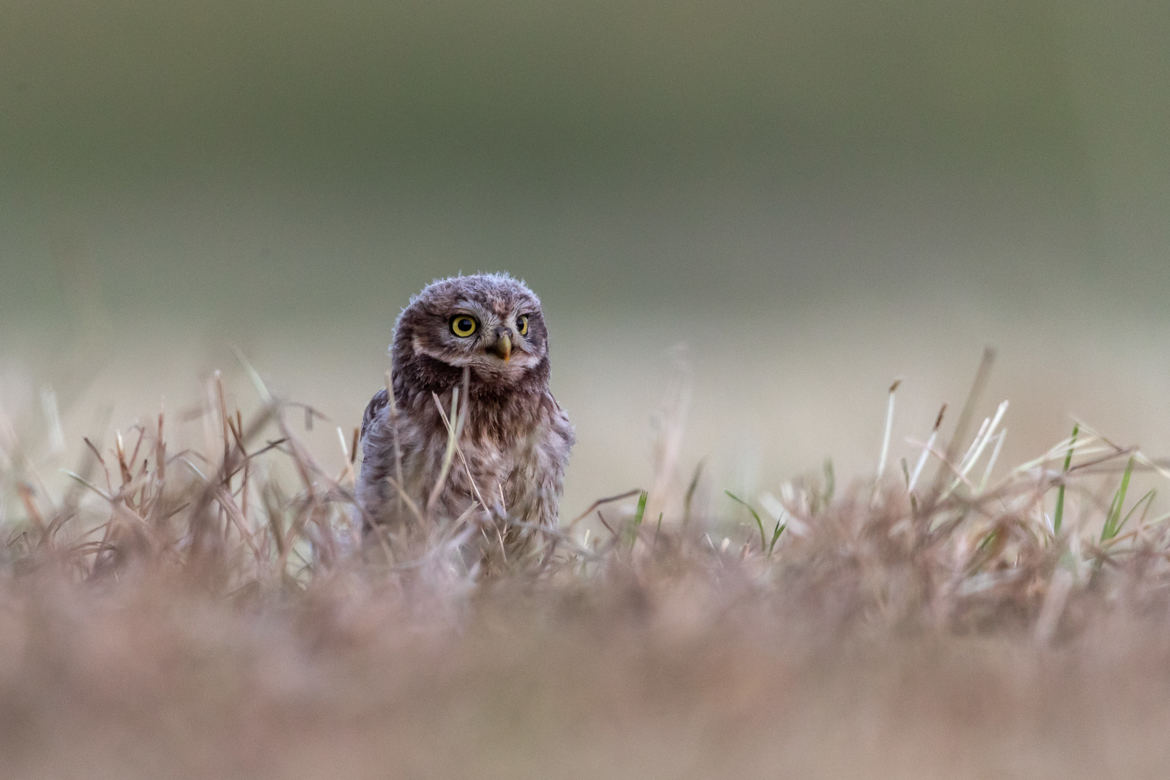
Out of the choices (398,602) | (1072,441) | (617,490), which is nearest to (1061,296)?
(617,490)

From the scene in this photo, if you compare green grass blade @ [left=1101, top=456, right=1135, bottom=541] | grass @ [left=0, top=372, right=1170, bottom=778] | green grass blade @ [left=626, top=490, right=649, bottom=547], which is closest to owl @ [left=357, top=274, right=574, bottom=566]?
green grass blade @ [left=626, top=490, right=649, bottom=547]

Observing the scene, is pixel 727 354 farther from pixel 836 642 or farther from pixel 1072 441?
pixel 836 642

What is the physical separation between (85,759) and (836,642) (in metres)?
1.00

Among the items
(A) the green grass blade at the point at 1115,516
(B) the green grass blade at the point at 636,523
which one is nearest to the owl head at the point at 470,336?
(B) the green grass blade at the point at 636,523

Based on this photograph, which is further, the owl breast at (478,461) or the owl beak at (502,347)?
the owl beak at (502,347)

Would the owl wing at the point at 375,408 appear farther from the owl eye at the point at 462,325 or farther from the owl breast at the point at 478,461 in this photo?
the owl eye at the point at 462,325

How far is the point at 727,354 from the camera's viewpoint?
8.48m

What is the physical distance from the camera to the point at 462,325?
12.2ft

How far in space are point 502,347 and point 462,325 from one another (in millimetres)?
141

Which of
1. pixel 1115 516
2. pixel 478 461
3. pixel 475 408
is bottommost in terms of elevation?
pixel 478 461

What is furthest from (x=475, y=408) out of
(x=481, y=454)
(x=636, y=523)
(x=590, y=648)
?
(x=590, y=648)

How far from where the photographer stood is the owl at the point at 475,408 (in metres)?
3.53

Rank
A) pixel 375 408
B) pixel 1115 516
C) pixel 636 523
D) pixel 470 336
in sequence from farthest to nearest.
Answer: pixel 375 408 → pixel 470 336 → pixel 1115 516 → pixel 636 523

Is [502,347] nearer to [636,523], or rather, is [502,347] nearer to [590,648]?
[636,523]
